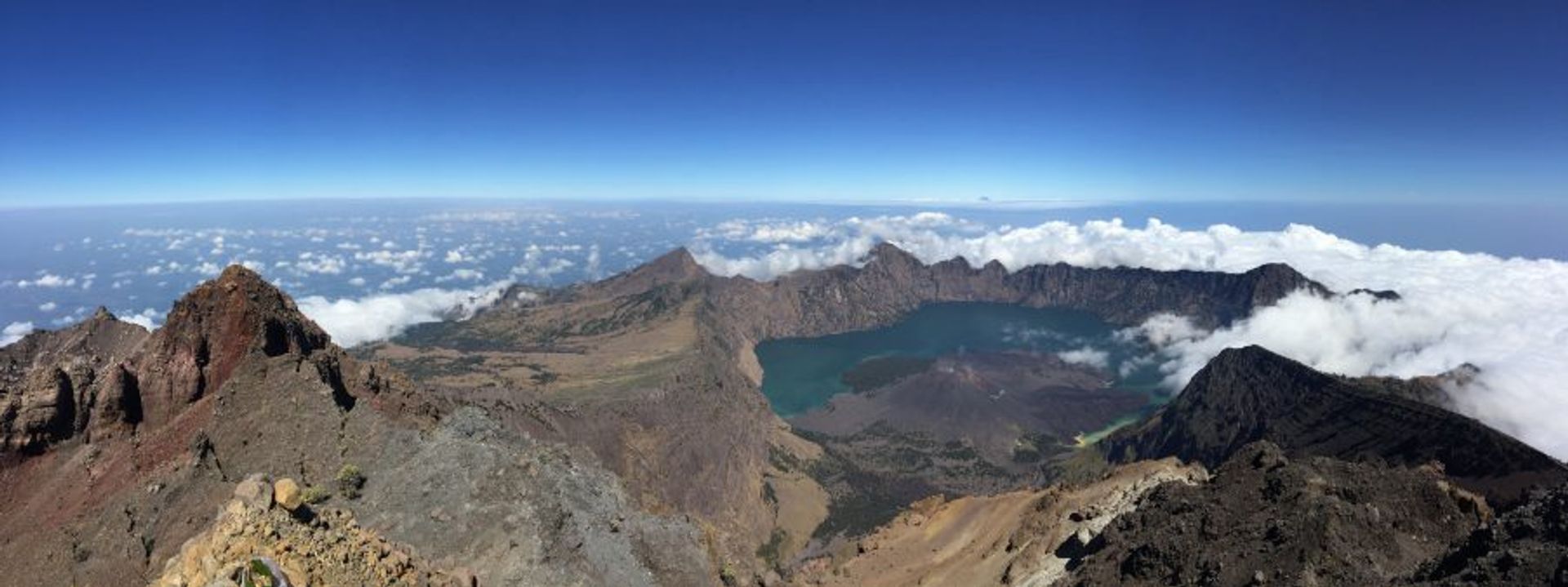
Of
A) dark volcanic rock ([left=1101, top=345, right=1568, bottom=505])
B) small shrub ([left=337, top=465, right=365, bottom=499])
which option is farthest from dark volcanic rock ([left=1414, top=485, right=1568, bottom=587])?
dark volcanic rock ([left=1101, top=345, right=1568, bottom=505])

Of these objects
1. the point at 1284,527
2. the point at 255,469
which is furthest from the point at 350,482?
the point at 1284,527

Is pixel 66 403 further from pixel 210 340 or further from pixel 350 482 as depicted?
pixel 350 482

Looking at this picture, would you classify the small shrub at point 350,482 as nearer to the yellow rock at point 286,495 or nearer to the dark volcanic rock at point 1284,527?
the yellow rock at point 286,495

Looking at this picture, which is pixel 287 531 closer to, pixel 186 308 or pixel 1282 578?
pixel 186 308

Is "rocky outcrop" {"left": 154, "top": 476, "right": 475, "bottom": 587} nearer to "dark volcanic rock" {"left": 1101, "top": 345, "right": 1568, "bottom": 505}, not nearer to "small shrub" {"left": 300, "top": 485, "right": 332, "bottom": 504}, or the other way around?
"small shrub" {"left": 300, "top": 485, "right": 332, "bottom": 504}

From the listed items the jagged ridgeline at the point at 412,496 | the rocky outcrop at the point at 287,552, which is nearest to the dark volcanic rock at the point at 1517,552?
the jagged ridgeline at the point at 412,496

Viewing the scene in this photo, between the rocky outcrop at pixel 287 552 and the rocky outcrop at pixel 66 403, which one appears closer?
A: the rocky outcrop at pixel 287 552
